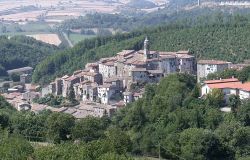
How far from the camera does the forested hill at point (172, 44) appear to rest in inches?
1833

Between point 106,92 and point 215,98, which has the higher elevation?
point 215,98

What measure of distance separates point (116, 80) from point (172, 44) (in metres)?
11.0

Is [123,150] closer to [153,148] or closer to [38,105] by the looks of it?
[153,148]

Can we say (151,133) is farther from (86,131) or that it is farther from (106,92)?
(106,92)

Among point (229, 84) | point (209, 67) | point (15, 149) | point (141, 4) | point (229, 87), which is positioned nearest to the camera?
point (15, 149)

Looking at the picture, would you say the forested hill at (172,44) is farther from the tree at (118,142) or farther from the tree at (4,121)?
the tree at (118,142)

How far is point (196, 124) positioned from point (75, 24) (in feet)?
216

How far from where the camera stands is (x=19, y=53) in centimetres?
6544

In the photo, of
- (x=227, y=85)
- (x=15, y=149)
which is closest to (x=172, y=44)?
(x=227, y=85)

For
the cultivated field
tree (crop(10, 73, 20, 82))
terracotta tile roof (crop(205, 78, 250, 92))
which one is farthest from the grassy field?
terracotta tile roof (crop(205, 78, 250, 92))

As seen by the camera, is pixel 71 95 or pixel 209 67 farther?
pixel 71 95

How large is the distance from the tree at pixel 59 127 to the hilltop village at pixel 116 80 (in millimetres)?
9175

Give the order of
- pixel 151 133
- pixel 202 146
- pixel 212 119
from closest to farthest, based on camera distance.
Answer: pixel 202 146 < pixel 151 133 < pixel 212 119

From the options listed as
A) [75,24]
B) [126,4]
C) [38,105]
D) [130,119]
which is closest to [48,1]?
[126,4]
